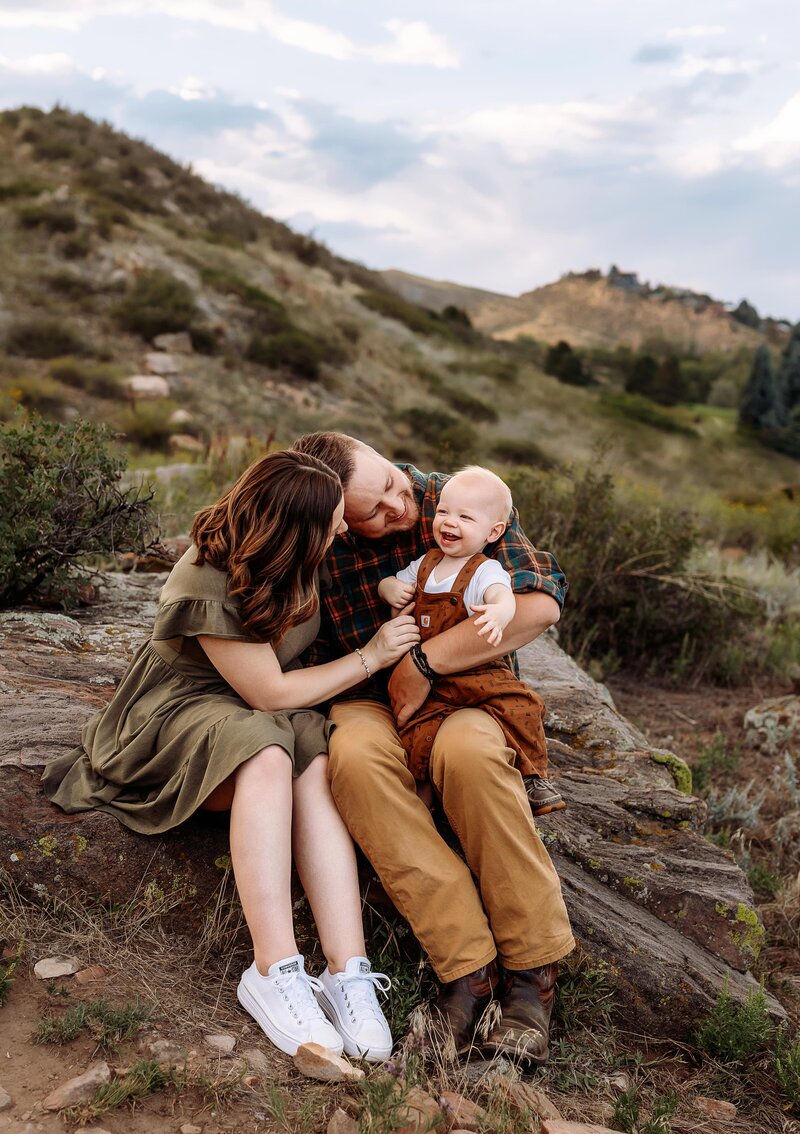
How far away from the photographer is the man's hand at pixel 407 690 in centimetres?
270

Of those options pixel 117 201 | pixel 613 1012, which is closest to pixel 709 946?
pixel 613 1012

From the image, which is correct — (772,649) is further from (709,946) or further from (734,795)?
(709,946)

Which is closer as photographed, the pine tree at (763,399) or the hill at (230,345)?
the hill at (230,345)

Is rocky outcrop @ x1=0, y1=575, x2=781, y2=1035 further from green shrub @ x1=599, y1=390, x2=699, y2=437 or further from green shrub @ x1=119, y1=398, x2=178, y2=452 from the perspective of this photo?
green shrub @ x1=599, y1=390, x2=699, y2=437

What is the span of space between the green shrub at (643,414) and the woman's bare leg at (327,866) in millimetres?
22878

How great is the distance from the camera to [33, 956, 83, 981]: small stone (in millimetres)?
2359

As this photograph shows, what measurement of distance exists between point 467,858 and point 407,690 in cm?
50

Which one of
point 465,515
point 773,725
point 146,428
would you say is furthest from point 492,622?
point 146,428

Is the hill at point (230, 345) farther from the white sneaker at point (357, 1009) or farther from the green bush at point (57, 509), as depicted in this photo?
the white sneaker at point (357, 1009)

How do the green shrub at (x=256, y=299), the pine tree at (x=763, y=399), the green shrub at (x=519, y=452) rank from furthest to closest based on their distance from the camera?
the pine tree at (x=763, y=399) < the green shrub at (x=256, y=299) < the green shrub at (x=519, y=452)

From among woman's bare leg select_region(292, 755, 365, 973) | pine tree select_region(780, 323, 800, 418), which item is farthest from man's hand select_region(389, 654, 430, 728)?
pine tree select_region(780, 323, 800, 418)

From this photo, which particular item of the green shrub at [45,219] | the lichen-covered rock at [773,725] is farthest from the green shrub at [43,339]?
the lichen-covered rock at [773,725]

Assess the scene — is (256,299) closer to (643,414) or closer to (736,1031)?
(643,414)

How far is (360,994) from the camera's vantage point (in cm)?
235
